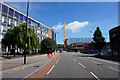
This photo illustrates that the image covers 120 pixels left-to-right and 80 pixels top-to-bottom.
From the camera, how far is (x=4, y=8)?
43.2m

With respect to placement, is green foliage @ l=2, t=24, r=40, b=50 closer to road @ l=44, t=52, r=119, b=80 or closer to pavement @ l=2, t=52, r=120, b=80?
pavement @ l=2, t=52, r=120, b=80

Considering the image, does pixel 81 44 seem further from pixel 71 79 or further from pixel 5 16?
pixel 71 79

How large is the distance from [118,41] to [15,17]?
47864mm

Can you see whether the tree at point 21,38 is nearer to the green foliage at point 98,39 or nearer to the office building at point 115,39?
the green foliage at point 98,39

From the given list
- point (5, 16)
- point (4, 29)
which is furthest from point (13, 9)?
point (4, 29)

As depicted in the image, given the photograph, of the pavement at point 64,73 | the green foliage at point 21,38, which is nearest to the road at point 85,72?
the pavement at point 64,73

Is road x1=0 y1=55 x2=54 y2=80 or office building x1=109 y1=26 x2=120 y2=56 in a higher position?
office building x1=109 y1=26 x2=120 y2=56

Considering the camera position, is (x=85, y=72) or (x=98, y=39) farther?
(x=98, y=39)

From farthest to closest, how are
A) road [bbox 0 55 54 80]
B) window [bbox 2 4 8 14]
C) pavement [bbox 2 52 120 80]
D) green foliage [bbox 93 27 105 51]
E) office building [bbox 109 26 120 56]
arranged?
1. window [bbox 2 4 8 14]
2. green foliage [bbox 93 27 105 51]
3. office building [bbox 109 26 120 56]
4. road [bbox 0 55 54 80]
5. pavement [bbox 2 52 120 80]

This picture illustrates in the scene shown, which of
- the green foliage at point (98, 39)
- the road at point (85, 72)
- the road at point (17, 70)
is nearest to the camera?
the road at point (85, 72)

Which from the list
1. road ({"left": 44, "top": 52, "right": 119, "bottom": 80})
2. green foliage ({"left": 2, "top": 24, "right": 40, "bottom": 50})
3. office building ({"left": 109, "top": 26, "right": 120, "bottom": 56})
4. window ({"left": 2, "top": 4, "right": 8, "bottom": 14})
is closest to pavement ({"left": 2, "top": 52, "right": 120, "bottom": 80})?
road ({"left": 44, "top": 52, "right": 119, "bottom": 80})

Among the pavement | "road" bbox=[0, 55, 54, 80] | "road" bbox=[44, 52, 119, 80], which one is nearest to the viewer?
the pavement

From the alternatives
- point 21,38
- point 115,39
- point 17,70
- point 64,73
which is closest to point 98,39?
point 115,39

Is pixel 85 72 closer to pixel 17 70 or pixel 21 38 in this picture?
pixel 17 70
